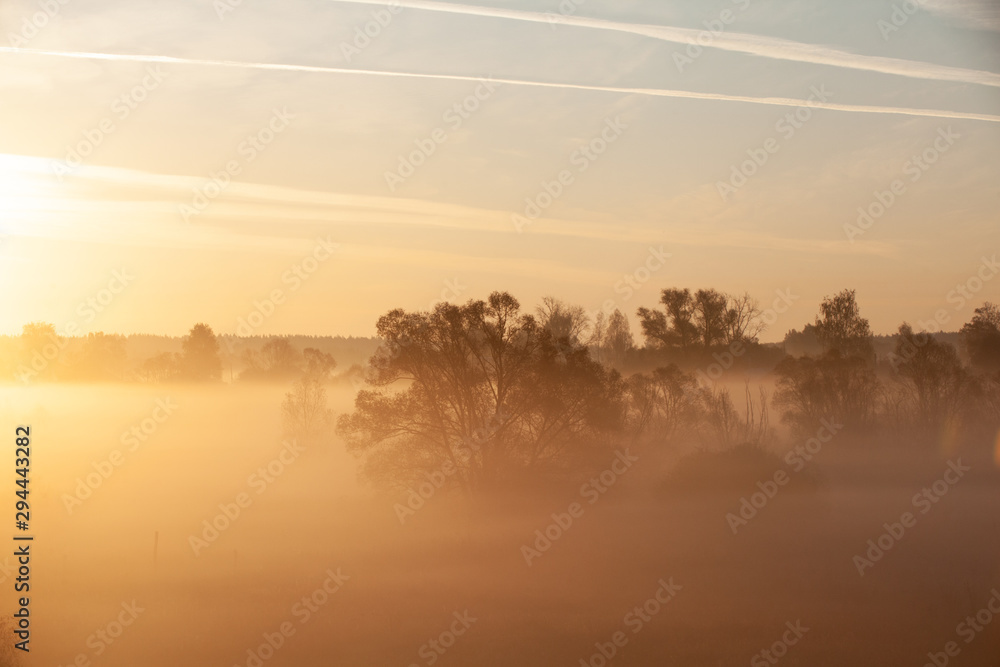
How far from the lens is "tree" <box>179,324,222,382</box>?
15262 cm

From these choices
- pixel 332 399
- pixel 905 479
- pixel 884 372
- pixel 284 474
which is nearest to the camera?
pixel 905 479

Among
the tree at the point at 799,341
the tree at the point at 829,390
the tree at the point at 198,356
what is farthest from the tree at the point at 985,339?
the tree at the point at 198,356

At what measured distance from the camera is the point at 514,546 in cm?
4897

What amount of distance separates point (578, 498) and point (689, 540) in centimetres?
747

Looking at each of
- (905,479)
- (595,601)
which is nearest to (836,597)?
(595,601)

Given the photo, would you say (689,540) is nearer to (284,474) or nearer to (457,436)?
(457,436)

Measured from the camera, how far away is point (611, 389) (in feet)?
185

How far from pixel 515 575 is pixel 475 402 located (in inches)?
512
